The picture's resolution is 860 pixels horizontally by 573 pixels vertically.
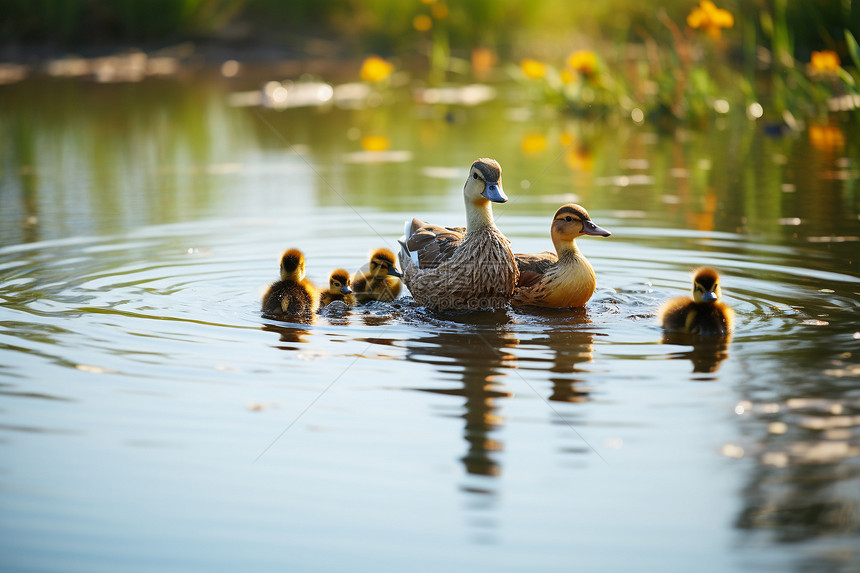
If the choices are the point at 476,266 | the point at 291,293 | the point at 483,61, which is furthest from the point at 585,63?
the point at 483,61

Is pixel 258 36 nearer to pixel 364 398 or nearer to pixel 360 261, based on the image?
pixel 360 261

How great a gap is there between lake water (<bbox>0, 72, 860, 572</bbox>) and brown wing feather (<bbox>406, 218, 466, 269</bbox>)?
0.38 meters

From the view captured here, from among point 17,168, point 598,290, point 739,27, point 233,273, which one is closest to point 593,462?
point 598,290

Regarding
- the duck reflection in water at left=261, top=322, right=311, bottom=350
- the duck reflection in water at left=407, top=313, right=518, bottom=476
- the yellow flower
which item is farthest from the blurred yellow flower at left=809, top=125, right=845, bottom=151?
the duck reflection in water at left=261, top=322, right=311, bottom=350

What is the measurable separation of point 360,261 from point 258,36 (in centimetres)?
2241

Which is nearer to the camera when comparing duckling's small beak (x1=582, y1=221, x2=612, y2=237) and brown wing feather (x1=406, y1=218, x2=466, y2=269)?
duckling's small beak (x1=582, y1=221, x2=612, y2=237)

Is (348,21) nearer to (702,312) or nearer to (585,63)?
(585,63)

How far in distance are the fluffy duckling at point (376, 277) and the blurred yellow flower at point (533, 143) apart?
274 inches

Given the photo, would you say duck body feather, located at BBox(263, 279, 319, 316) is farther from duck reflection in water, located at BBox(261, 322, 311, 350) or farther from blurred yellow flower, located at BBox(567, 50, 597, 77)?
blurred yellow flower, located at BBox(567, 50, 597, 77)

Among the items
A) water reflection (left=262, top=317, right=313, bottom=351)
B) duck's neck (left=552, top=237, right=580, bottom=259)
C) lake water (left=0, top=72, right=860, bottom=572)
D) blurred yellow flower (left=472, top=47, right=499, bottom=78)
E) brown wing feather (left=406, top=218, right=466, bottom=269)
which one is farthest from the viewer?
blurred yellow flower (left=472, top=47, right=499, bottom=78)

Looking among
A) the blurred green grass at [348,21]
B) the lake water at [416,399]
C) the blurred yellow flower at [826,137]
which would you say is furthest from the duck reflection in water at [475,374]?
the blurred green grass at [348,21]

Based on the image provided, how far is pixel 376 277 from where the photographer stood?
24.0 feet

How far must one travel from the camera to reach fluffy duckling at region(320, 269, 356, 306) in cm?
685

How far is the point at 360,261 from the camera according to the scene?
26.9 feet
